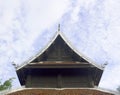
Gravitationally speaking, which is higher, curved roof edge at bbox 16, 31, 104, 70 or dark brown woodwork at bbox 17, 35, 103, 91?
curved roof edge at bbox 16, 31, 104, 70

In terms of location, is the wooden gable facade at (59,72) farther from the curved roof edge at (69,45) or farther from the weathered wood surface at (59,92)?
the weathered wood surface at (59,92)

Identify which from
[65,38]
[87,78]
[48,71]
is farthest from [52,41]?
[87,78]

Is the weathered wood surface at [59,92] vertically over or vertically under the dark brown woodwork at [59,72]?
under

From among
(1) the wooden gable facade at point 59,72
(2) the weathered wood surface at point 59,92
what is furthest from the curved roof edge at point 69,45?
(2) the weathered wood surface at point 59,92

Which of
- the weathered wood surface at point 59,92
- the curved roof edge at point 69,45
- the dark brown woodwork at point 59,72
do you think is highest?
the curved roof edge at point 69,45

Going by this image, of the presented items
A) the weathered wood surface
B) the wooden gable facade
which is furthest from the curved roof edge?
the weathered wood surface

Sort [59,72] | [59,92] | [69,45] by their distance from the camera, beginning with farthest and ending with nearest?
[69,45] < [59,72] < [59,92]

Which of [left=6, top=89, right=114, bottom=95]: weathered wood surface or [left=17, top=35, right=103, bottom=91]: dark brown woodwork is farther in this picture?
[left=17, top=35, right=103, bottom=91]: dark brown woodwork

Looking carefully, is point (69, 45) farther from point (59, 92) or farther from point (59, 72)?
point (59, 92)

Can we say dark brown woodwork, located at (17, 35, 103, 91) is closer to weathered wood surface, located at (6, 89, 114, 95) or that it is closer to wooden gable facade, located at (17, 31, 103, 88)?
wooden gable facade, located at (17, 31, 103, 88)

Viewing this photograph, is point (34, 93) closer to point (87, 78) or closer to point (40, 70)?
point (40, 70)

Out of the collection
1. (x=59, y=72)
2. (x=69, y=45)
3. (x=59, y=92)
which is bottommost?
(x=59, y=92)

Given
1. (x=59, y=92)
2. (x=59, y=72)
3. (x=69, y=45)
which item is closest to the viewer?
(x=59, y=92)

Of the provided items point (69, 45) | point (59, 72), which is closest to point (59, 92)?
point (59, 72)
